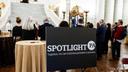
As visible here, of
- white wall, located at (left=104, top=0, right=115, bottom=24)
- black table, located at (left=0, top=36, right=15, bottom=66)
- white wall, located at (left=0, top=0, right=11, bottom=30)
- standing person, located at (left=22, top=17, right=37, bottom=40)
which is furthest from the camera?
white wall, located at (left=104, top=0, right=115, bottom=24)

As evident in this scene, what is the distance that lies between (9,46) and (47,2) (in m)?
6.24

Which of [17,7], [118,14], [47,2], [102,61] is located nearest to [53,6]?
[47,2]

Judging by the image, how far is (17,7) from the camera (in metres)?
12.0

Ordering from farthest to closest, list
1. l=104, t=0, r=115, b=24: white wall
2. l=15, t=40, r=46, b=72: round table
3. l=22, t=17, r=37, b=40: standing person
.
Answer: l=104, t=0, r=115, b=24: white wall, l=22, t=17, r=37, b=40: standing person, l=15, t=40, r=46, b=72: round table

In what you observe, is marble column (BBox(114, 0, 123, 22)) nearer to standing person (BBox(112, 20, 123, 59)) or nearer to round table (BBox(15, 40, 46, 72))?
standing person (BBox(112, 20, 123, 59))

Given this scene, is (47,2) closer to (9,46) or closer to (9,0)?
(9,0)

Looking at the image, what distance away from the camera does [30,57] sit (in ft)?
13.1

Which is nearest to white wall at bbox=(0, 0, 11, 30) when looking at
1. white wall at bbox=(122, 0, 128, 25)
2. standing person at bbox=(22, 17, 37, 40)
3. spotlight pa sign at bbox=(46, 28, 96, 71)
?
standing person at bbox=(22, 17, 37, 40)

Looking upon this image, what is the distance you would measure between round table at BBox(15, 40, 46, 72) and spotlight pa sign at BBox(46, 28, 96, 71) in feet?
2.03

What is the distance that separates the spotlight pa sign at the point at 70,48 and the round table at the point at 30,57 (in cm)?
62

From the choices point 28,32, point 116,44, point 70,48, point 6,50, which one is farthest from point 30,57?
point 116,44

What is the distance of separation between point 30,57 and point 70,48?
0.80 metres

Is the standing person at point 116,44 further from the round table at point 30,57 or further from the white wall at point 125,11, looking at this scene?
the white wall at point 125,11

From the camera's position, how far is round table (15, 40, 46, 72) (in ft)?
13.0
